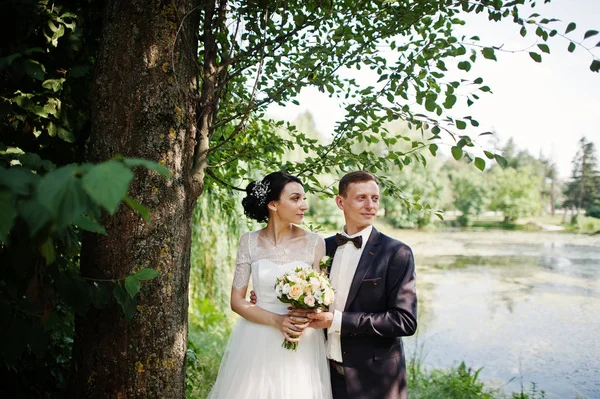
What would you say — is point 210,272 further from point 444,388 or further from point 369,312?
point 369,312

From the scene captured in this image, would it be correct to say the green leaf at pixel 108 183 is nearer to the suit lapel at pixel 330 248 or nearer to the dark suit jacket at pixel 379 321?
the dark suit jacket at pixel 379 321

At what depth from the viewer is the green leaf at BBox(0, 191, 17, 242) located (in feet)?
3.22

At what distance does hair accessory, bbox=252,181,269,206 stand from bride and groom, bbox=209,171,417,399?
1 cm

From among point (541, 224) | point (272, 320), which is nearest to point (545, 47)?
point (272, 320)

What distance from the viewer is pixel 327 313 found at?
2609 millimetres

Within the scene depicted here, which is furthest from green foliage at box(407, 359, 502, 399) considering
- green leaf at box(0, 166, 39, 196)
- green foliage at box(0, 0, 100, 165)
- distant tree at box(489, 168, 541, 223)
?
distant tree at box(489, 168, 541, 223)

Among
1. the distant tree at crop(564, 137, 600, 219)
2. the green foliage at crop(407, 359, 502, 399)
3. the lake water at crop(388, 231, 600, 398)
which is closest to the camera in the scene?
the green foliage at crop(407, 359, 502, 399)

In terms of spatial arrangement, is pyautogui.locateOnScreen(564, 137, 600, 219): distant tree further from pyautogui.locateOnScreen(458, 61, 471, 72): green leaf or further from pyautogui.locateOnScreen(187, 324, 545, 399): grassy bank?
pyautogui.locateOnScreen(458, 61, 471, 72): green leaf

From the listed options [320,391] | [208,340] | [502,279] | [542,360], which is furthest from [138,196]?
[502,279]

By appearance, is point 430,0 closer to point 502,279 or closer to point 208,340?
point 208,340

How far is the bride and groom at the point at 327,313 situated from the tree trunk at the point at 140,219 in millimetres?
551

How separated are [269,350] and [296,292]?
573 millimetres

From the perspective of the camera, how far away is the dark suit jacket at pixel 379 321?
255cm

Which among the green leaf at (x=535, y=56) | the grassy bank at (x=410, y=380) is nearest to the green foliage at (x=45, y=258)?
the grassy bank at (x=410, y=380)
